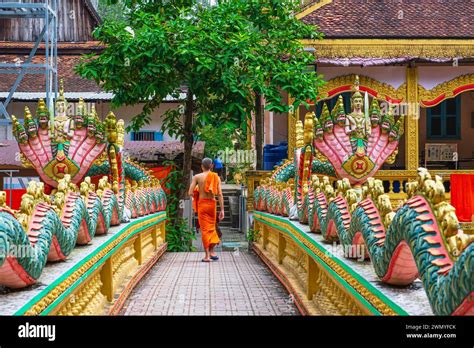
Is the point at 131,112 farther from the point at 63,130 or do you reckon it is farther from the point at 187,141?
the point at 63,130

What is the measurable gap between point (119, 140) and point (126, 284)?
327 centimetres

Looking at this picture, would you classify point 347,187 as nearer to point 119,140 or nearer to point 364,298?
point 364,298

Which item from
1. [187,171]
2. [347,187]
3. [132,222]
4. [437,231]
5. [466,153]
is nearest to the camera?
[437,231]

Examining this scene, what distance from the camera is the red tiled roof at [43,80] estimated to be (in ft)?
70.4

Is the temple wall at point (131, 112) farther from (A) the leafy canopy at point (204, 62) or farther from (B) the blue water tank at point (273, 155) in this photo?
(A) the leafy canopy at point (204, 62)

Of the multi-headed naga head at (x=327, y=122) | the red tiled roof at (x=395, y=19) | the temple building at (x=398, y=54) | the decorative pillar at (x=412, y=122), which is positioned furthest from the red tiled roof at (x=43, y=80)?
the multi-headed naga head at (x=327, y=122)

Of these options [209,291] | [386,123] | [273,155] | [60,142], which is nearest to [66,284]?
[209,291]

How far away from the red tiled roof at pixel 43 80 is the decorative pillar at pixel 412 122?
28.4 ft

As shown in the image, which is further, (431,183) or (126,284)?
(126,284)

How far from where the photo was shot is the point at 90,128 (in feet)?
33.9

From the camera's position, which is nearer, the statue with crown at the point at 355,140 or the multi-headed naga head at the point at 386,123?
the statue with crown at the point at 355,140

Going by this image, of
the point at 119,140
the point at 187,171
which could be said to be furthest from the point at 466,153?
the point at 119,140

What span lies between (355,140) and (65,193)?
18.3ft

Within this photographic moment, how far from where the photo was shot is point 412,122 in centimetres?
1797
